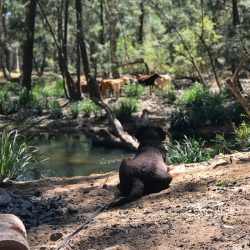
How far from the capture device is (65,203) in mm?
6965

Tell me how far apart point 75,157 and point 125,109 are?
18.1ft

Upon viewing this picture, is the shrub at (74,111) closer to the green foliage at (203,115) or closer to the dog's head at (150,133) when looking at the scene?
the green foliage at (203,115)

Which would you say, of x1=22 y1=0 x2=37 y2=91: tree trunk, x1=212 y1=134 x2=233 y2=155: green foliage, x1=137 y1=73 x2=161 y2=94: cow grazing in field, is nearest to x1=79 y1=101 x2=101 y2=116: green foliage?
x1=137 y1=73 x2=161 y2=94: cow grazing in field

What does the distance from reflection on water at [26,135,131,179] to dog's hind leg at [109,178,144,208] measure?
426cm

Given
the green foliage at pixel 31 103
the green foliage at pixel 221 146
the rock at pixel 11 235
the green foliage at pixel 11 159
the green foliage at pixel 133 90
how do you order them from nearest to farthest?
the rock at pixel 11 235
the green foliage at pixel 11 159
the green foliage at pixel 221 146
the green foliage at pixel 31 103
the green foliage at pixel 133 90

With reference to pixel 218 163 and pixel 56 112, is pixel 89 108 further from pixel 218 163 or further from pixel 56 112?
pixel 218 163

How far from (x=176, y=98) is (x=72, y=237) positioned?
737 inches

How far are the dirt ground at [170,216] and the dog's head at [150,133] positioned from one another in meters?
0.62

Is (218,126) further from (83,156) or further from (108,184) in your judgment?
(108,184)

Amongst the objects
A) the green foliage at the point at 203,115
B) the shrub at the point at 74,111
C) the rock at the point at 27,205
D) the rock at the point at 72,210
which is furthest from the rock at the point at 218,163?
the shrub at the point at 74,111

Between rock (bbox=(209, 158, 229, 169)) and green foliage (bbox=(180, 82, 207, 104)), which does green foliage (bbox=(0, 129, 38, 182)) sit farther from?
green foliage (bbox=(180, 82, 207, 104))

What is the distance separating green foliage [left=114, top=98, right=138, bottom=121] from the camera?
20078mm

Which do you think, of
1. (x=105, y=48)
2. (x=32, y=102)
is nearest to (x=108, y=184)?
(x=32, y=102)

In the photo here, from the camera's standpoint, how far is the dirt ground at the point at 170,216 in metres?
4.65
